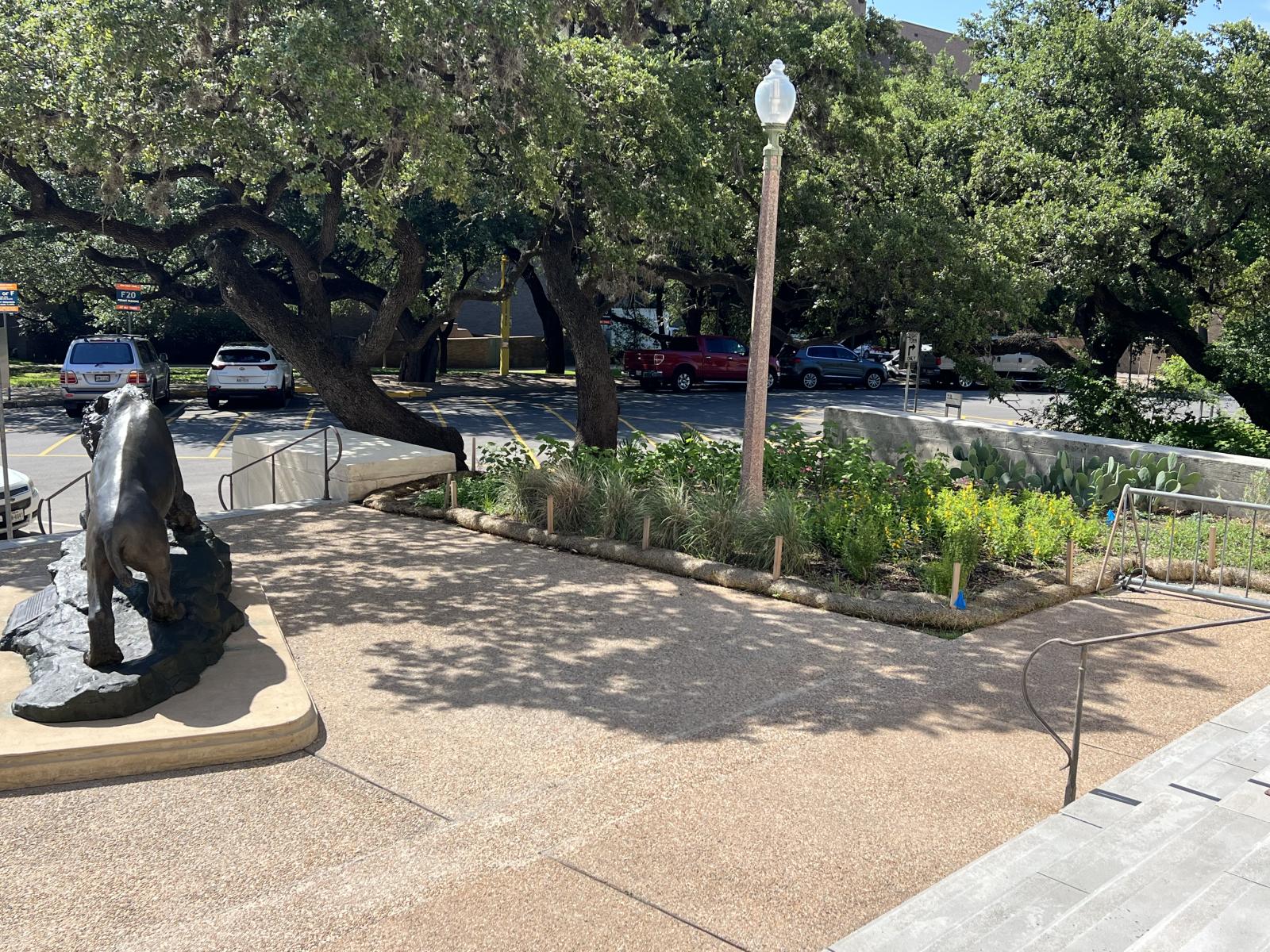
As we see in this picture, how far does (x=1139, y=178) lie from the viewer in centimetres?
1789

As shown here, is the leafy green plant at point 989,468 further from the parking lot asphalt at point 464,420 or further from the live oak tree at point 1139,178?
the live oak tree at point 1139,178

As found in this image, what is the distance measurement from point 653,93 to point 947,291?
5931 mm

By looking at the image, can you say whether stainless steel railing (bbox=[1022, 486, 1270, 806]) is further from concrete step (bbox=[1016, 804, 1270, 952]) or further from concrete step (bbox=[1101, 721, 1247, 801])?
concrete step (bbox=[1016, 804, 1270, 952])

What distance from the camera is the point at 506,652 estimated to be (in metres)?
8.12

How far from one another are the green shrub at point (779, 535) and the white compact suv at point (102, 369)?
17724 mm

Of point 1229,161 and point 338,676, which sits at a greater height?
point 1229,161

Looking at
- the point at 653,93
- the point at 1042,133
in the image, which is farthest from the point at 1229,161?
the point at 653,93

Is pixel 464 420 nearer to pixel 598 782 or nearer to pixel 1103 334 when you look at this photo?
pixel 1103 334

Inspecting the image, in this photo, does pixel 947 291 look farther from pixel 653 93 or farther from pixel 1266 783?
pixel 1266 783

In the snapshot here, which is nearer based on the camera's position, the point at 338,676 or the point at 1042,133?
the point at 338,676

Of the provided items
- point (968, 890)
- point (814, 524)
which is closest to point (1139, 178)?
point (814, 524)

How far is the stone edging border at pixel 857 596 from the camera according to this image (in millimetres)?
9055

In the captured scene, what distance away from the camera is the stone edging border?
29.7 ft

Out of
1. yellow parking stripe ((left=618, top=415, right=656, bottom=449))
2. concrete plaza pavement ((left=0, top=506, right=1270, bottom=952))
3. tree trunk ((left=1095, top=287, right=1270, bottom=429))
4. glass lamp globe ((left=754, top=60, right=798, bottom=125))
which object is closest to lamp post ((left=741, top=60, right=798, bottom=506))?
glass lamp globe ((left=754, top=60, right=798, bottom=125))
